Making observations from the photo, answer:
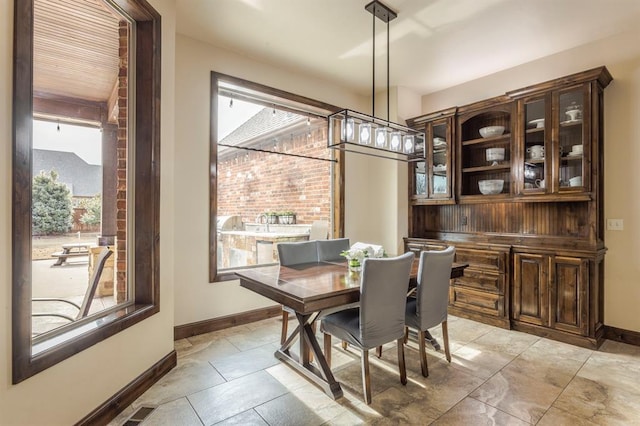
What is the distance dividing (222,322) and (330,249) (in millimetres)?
1376

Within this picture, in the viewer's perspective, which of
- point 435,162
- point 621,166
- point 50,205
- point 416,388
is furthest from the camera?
point 435,162

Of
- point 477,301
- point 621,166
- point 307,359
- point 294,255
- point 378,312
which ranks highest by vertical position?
point 621,166

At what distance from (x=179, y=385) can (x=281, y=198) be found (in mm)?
2475

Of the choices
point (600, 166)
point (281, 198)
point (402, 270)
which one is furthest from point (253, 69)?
point (600, 166)

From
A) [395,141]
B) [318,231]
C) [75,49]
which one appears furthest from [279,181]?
[75,49]

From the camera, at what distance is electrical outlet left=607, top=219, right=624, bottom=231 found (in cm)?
322

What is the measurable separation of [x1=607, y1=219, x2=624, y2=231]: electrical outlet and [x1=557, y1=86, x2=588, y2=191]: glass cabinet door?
0.51 meters

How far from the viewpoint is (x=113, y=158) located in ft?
7.77

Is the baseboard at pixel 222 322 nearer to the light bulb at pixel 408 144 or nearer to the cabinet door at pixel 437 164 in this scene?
the light bulb at pixel 408 144

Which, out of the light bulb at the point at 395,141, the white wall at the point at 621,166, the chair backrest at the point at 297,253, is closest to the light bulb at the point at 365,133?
the light bulb at the point at 395,141

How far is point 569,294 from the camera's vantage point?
3.20m

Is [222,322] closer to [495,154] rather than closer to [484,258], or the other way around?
[484,258]

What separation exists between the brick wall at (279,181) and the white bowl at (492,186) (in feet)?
6.32

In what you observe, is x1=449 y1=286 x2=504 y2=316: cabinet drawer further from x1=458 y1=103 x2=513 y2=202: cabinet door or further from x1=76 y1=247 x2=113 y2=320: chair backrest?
x1=76 y1=247 x2=113 y2=320: chair backrest
